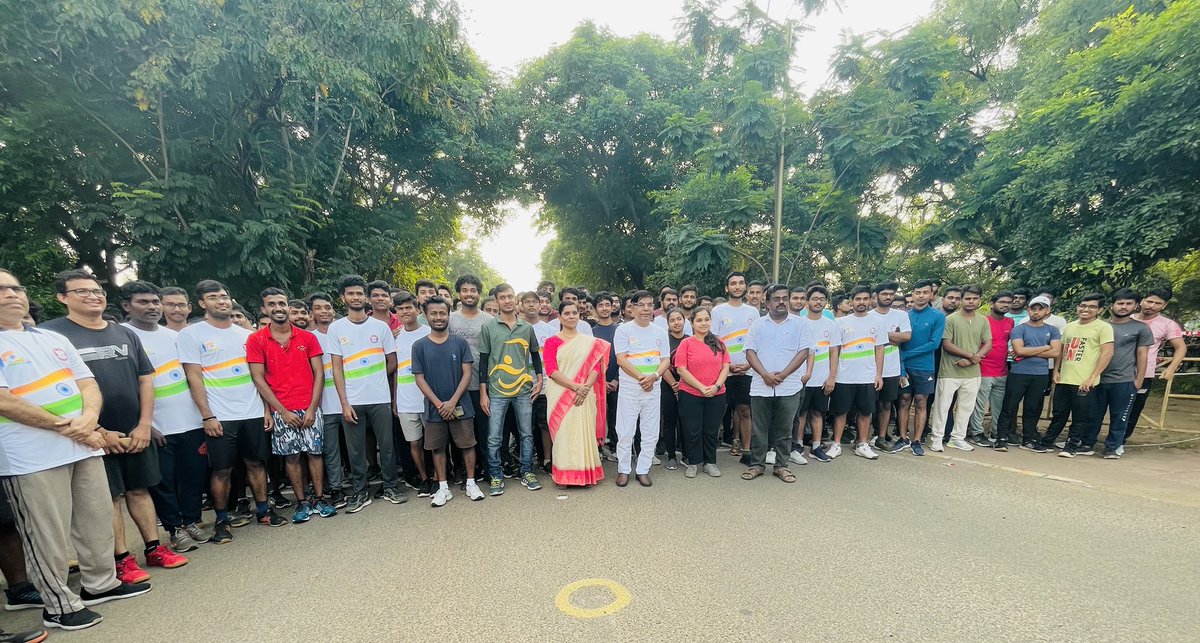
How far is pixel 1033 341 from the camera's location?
5.64 meters

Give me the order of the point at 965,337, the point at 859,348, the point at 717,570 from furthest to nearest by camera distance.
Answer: the point at 965,337, the point at 859,348, the point at 717,570

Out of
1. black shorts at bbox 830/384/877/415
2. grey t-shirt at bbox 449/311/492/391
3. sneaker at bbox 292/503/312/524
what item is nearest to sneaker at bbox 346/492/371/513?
sneaker at bbox 292/503/312/524

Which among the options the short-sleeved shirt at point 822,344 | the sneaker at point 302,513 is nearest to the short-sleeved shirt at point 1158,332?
the short-sleeved shirt at point 822,344

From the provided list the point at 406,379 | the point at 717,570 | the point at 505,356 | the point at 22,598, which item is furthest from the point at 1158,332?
the point at 22,598

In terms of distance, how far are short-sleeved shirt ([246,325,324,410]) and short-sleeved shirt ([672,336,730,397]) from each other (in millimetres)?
3268

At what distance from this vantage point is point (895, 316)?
5672mm

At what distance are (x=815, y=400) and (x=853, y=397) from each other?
1.28 ft

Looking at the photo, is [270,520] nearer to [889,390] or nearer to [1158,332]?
[889,390]

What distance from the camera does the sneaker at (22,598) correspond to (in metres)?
2.80

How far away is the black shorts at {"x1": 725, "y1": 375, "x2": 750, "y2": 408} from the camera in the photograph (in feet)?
17.9

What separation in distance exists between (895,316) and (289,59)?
10148 mm

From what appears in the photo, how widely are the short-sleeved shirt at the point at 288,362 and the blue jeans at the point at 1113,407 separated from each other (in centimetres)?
798

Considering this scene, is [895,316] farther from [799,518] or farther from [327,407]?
[327,407]

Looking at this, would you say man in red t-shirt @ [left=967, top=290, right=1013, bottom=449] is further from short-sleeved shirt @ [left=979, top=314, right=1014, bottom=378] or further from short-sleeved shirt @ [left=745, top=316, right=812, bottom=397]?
short-sleeved shirt @ [left=745, top=316, right=812, bottom=397]
